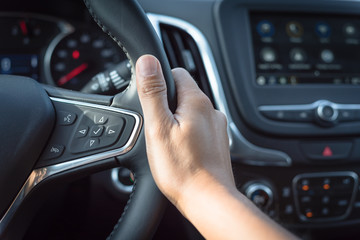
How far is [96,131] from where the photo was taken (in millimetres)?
673

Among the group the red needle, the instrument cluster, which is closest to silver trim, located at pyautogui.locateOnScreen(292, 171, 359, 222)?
the instrument cluster

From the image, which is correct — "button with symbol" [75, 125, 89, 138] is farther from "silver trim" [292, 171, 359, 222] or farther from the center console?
"silver trim" [292, 171, 359, 222]

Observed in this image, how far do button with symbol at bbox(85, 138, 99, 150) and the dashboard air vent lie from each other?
51 centimetres

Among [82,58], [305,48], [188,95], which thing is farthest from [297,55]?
[188,95]

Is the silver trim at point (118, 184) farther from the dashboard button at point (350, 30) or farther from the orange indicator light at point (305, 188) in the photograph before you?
the dashboard button at point (350, 30)

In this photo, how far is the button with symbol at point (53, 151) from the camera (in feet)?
2.20

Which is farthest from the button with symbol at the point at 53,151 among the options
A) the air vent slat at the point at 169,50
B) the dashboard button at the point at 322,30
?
the dashboard button at the point at 322,30

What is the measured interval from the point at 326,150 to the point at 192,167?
760 mm

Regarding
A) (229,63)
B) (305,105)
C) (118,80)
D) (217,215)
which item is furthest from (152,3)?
(217,215)

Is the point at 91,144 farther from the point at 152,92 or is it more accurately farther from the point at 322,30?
the point at 322,30

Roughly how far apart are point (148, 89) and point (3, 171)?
27cm

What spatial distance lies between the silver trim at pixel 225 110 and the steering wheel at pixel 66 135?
1.61ft

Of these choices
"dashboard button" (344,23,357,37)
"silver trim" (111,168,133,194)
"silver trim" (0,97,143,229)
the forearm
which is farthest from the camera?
"dashboard button" (344,23,357,37)

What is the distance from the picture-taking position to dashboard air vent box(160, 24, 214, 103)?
114cm
